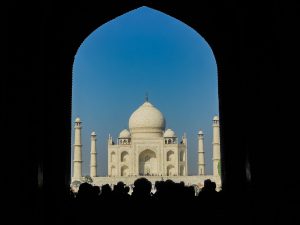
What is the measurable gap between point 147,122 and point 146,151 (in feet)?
7.44

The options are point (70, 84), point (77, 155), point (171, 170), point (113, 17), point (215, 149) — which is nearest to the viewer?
point (70, 84)

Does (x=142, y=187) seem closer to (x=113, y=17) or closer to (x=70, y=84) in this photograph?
(x=70, y=84)

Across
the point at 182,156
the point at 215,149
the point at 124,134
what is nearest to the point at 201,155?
the point at 182,156

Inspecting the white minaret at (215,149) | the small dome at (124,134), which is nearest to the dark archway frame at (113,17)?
the white minaret at (215,149)

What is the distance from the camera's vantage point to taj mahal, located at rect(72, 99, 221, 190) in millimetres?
44000

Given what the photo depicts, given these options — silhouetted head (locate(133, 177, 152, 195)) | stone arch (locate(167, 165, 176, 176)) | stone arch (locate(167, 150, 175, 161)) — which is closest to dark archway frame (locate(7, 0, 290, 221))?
silhouetted head (locate(133, 177, 152, 195))

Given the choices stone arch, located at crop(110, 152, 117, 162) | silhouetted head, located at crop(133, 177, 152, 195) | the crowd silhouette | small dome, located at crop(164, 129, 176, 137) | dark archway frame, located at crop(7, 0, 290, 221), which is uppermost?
small dome, located at crop(164, 129, 176, 137)

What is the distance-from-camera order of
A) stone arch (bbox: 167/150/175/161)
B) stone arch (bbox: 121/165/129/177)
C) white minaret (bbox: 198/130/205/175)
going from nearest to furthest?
white minaret (bbox: 198/130/205/175) → stone arch (bbox: 167/150/175/161) → stone arch (bbox: 121/165/129/177)

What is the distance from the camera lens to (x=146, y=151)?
44875mm

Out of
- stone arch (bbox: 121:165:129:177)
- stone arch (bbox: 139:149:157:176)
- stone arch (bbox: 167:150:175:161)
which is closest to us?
stone arch (bbox: 167:150:175:161)

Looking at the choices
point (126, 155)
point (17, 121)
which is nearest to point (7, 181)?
point (17, 121)

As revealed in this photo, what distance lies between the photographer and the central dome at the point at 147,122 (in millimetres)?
44656

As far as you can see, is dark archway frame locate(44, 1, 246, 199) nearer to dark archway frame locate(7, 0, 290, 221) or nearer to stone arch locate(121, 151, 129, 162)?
dark archway frame locate(7, 0, 290, 221)

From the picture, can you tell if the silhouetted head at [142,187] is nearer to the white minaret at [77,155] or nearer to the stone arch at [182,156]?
the white minaret at [77,155]
